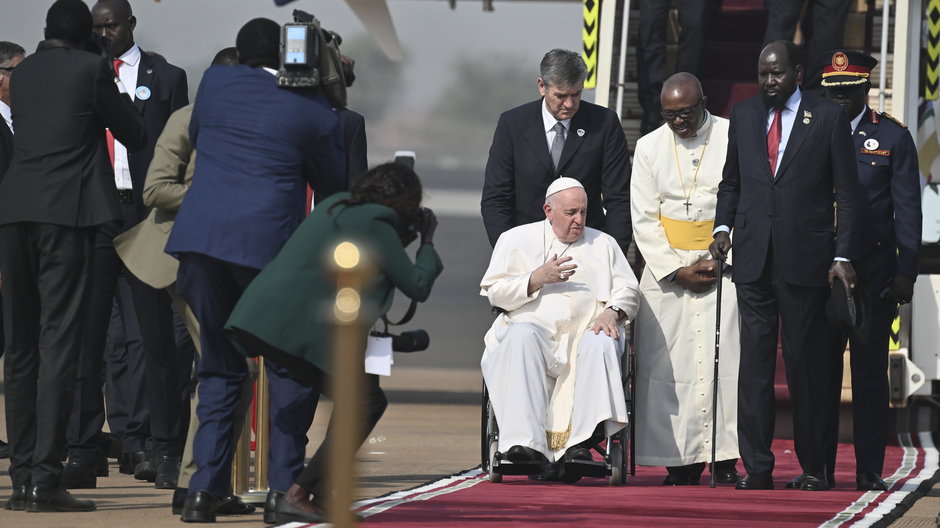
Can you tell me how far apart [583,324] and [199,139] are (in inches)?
97.1

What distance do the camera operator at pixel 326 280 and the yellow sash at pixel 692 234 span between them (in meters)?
2.69

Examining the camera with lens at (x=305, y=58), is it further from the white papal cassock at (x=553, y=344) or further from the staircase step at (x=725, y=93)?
the staircase step at (x=725, y=93)

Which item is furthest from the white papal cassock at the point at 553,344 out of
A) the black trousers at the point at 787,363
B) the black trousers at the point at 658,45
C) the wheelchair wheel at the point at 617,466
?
the black trousers at the point at 658,45

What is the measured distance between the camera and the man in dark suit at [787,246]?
7.73 m

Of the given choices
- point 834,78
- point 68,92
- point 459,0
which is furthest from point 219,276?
point 459,0

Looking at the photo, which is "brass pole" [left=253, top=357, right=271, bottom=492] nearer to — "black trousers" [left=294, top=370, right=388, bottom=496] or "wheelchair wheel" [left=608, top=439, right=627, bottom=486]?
"black trousers" [left=294, top=370, right=388, bottom=496]

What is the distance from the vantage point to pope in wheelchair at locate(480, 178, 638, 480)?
7.83 meters

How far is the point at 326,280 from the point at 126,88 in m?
2.47

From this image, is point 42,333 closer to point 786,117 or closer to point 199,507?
point 199,507

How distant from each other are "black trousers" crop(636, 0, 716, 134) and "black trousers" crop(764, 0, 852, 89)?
408 mm

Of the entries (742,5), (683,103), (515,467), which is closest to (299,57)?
(515,467)

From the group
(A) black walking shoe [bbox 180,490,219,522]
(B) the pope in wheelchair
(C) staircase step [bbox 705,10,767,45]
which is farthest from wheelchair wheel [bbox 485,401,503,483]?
(C) staircase step [bbox 705,10,767,45]

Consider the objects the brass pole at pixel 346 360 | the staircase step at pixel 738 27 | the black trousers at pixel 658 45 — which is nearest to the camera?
the brass pole at pixel 346 360

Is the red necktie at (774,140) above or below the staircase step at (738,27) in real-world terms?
below
